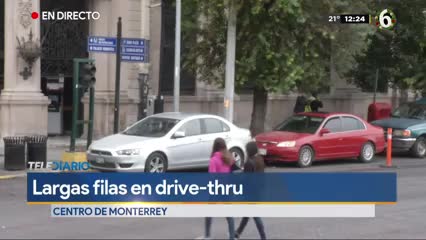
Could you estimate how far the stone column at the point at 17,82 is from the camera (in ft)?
73.4

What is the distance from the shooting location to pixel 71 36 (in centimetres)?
2455

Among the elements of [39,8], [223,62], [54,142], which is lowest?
[54,142]

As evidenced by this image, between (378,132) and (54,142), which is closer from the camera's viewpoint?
(378,132)

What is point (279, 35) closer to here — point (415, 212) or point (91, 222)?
point (415, 212)

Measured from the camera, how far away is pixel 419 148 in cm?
2255

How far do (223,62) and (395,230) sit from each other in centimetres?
1244

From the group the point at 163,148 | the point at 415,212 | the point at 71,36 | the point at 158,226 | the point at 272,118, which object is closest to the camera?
the point at 158,226

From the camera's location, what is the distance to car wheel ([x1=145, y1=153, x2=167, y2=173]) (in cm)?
1620

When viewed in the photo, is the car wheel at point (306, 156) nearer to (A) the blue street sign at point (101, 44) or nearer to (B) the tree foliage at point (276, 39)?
(B) the tree foliage at point (276, 39)

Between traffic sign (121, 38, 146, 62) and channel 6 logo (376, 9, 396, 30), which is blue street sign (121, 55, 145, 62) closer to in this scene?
traffic sign (121, 38, 146, 62)

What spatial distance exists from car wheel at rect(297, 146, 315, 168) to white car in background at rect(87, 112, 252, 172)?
1704 millimetres

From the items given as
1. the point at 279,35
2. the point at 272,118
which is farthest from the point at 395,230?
the point at 272,118

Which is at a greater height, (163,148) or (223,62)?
(223,62)

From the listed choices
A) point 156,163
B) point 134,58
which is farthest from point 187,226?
point 134,58
